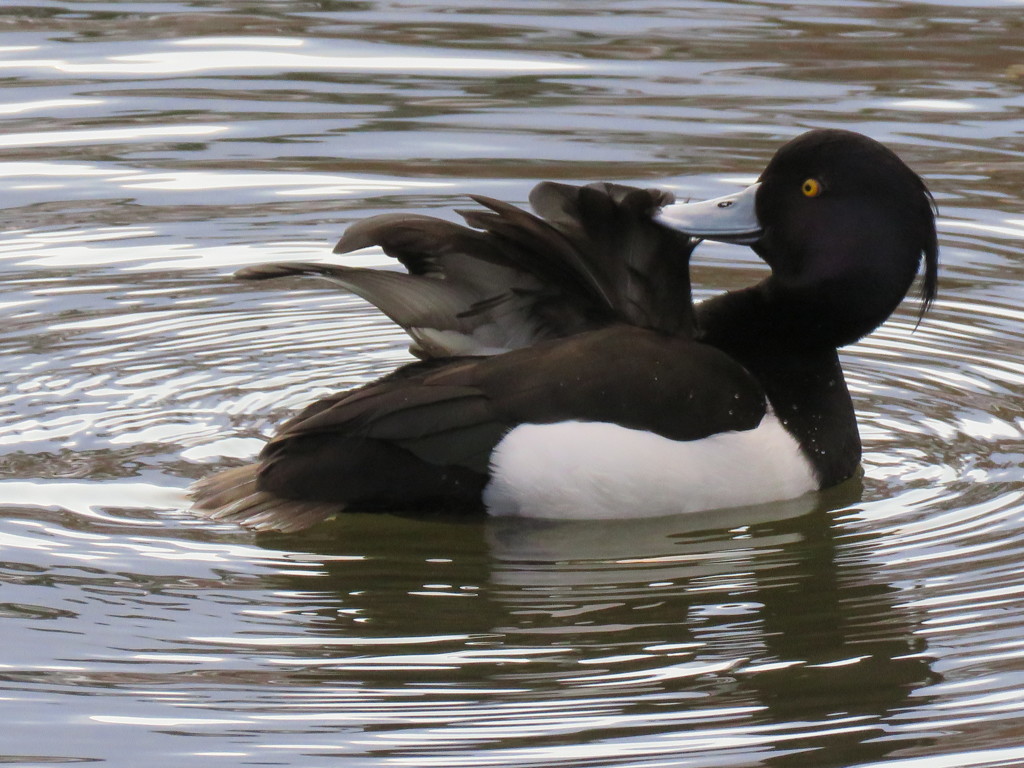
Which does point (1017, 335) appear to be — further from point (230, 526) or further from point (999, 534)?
point (230, 526)

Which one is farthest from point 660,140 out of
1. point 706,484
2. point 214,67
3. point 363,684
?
point 363,684

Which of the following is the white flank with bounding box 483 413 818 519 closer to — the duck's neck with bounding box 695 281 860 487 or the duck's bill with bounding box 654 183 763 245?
the duck's neck with bounding box 695 281 860 487

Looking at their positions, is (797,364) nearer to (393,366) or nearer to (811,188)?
(811,188)

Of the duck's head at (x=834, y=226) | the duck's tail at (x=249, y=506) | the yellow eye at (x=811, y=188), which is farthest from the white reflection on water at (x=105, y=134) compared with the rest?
the yellow eye at (x=811, y=188)

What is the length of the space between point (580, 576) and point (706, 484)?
1.67 feet

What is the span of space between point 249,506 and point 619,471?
3.25ft

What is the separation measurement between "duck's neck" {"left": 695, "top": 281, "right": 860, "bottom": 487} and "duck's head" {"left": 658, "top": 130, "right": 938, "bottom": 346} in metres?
0.03

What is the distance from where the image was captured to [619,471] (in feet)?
16.6

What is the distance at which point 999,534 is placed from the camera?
515 cm

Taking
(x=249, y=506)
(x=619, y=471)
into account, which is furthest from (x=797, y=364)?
(x=249, y=506)

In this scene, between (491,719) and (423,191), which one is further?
(423,191)

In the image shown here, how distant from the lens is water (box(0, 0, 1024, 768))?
4062 millimetres

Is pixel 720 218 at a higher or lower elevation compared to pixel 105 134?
higher

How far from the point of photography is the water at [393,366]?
13.3 ft
